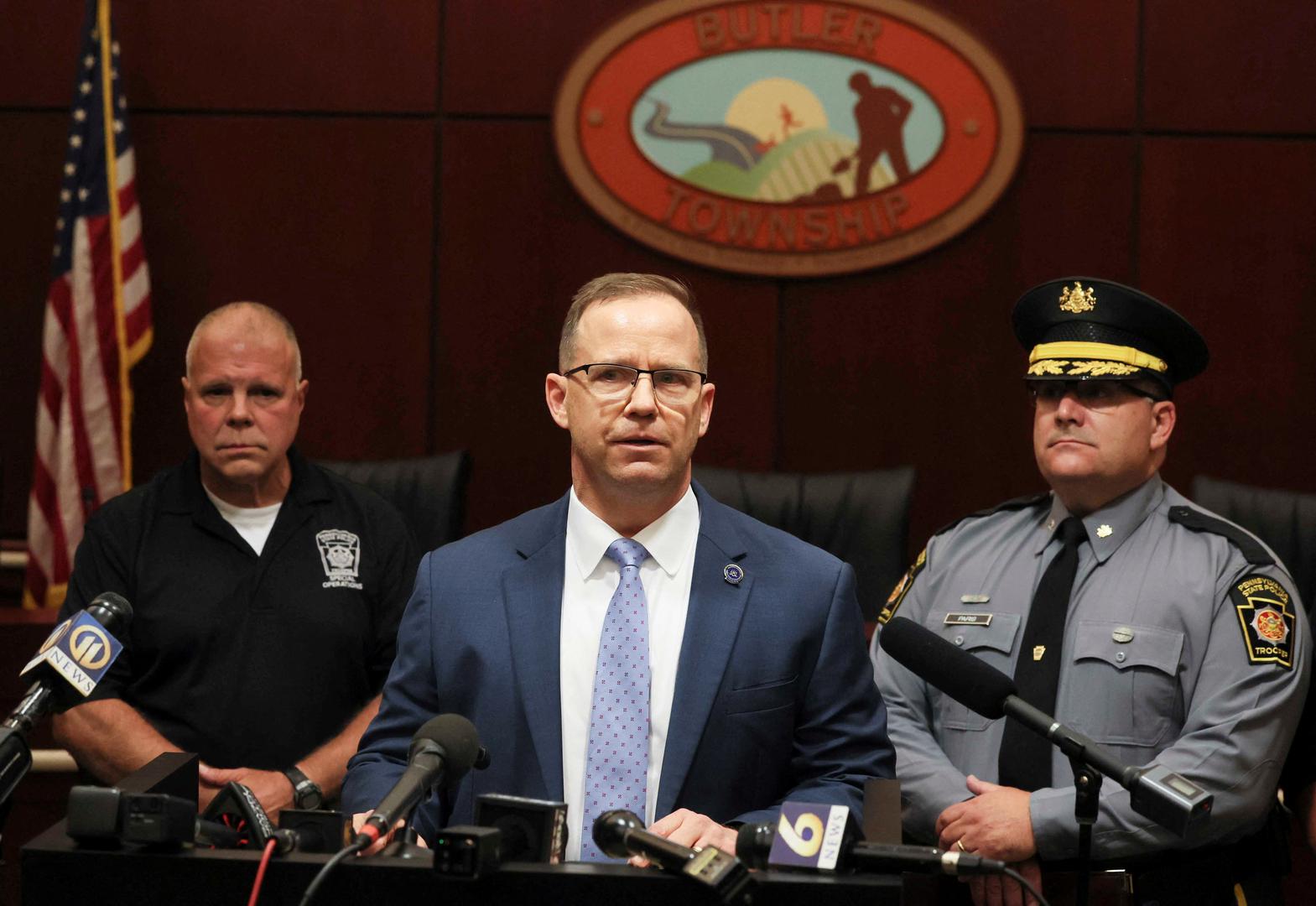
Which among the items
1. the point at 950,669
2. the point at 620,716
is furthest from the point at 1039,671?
the point at 620,716

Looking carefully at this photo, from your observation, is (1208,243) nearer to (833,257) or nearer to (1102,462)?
(833,257)

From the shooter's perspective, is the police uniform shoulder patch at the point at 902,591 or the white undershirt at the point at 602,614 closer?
the white undershirt at the point at 602,614

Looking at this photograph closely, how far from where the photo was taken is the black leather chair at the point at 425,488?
143 inches

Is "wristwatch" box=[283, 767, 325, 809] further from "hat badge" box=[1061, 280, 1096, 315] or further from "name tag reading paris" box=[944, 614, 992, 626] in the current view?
"hat badge" box=[1061, 280, 1096, 315]

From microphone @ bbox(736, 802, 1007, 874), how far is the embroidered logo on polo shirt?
1.81 metres

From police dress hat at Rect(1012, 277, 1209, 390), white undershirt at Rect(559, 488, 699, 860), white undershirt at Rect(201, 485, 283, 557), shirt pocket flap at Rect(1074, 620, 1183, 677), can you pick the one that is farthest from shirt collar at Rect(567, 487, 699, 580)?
white undershirt at Rect(201, 485, 283, 557)

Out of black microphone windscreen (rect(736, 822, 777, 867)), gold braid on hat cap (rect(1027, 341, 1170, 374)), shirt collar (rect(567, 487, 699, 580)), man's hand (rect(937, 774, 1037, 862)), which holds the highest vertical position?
gold braid on hat cap (rect(1027, 341, 1170, 374))

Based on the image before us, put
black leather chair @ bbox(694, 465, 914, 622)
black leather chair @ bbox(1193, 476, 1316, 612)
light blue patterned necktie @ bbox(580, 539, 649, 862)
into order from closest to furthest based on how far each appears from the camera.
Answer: light blue patterned necktie @ bbox(580, 539, 649, 862) < black leather chair @ bbox(1193, 476, 1316, 612) < black leather chair @ bbox(694, 465, 914, 622)

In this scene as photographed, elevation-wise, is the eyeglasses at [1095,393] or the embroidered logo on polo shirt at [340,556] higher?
the eyeglasses at [1095,393]

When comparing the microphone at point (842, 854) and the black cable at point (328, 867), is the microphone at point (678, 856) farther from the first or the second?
the black cable at point (328, 867)

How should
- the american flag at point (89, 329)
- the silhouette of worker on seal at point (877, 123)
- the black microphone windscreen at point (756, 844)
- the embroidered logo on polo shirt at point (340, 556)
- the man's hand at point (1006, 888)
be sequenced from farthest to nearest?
the silhouette of worker on seal at point (877, 123), the american flag at point (89, 329), the embroidered logo on polo shirt at point (340, 556), the man's hand at point (1006, 888), the black microphone windscreen at point (756, 844)

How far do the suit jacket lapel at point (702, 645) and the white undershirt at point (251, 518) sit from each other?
139cm

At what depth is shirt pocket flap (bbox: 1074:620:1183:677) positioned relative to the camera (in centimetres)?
254

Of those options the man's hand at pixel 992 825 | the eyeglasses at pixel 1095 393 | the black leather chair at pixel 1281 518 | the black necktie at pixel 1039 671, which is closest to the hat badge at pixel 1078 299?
the eyeglasses at pixel 1095 393
